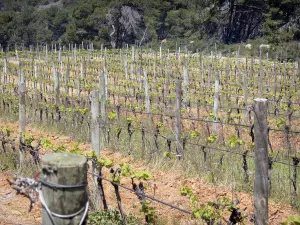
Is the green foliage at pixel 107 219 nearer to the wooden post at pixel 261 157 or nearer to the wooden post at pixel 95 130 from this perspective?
the wooden post at pixel 95 130

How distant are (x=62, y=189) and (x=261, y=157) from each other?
1808 mm

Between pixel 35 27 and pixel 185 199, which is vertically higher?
pixel 35 27

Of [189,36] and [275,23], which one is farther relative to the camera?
[189,36]

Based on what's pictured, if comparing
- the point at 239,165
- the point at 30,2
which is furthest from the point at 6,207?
the point at 30,2

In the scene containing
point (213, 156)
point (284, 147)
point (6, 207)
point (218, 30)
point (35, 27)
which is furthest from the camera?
point (35, 27)

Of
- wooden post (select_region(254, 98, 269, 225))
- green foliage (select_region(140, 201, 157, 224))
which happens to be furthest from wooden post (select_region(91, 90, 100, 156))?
wooden post (select_region(254, 98, 269, 225))

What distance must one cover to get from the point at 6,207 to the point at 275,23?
84.9 ft

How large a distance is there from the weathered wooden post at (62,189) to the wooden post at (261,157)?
66.4 inches

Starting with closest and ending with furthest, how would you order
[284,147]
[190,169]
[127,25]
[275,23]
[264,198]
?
1. [264,198]
2. [190,169]
3. [284,147]
4. [275,23]
5. [127,25]

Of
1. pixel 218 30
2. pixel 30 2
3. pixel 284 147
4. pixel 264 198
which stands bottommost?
pixel 284 147

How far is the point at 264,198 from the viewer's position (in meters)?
3.33

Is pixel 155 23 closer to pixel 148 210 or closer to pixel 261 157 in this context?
pixel 148 210

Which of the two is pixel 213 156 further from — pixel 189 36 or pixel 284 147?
pixel 189 36

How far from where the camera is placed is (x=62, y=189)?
1983mm
